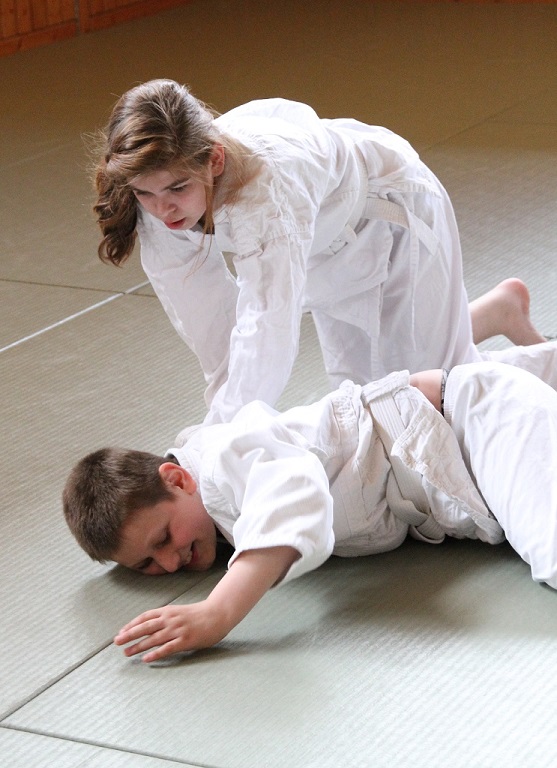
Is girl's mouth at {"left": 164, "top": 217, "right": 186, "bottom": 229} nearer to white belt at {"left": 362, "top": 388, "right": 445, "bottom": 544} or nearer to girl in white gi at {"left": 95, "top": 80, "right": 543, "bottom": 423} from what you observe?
girl in white gi at {"left": 95, "top": 80, "right": 543, "bottom": 423}

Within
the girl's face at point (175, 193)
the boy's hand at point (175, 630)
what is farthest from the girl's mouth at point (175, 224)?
the boy's hand at point (175, 630)

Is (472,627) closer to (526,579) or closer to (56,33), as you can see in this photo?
(526,579)

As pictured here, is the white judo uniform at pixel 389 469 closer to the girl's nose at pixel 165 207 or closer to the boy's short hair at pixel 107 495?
the boy's short hair at pixel 107 495

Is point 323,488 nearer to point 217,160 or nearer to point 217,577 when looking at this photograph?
point 217,577

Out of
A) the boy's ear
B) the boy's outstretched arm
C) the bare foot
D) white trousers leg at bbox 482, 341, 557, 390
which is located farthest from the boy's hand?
the bare foot

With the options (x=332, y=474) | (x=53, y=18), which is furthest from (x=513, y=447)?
(x=53, y=18)

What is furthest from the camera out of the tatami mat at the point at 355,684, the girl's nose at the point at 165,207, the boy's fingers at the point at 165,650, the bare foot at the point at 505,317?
the bare foot at the point at 505,317

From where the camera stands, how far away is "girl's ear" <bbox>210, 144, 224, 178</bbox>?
222 cm

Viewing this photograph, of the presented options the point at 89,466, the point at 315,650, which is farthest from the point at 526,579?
the point at 89,466

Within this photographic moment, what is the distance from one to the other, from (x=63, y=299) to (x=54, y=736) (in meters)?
2.15

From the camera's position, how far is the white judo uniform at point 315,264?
2.23 m

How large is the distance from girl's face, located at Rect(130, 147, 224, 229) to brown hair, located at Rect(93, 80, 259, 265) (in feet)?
0.04

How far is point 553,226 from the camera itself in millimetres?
3990

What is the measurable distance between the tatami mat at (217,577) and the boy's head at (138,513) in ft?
0.23
